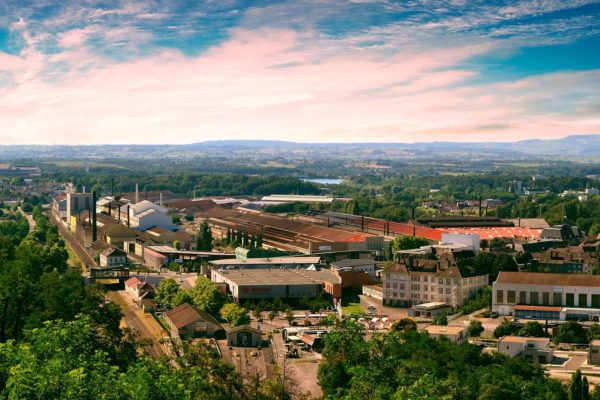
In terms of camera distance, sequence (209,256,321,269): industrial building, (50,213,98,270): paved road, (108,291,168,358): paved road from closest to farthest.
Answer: (108,291,168,358): paved road < (209,256,321,269): industrial building < (50,213,98,270): paved road

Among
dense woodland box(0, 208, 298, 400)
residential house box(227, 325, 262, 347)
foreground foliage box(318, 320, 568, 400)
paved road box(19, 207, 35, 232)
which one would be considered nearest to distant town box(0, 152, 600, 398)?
residential house box(227, 325, 262, 347)

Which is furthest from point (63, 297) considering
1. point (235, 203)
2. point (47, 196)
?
point (47, 196)

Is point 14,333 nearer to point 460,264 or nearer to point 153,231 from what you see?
point 460,264

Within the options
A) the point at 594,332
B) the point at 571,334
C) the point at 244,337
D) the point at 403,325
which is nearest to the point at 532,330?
the point at 571,334

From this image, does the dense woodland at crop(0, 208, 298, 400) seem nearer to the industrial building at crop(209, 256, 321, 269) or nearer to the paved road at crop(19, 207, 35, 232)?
the industrial building at crop(209, 256, 321, 269)

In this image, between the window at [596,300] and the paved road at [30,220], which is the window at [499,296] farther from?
the paved road at [30,220]

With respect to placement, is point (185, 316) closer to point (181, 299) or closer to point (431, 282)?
point (181, 299)
